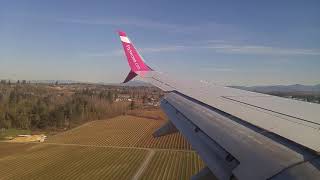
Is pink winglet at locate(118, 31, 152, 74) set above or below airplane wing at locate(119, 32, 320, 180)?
above

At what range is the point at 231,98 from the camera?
625 cm

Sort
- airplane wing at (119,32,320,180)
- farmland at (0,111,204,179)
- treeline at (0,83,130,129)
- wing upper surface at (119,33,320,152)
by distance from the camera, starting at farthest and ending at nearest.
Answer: treeline at (0,83,130,129) → farmland at (0,111,204,179) → wing upper surface at (119,33,320,152) → airplane wing at (119,32,320,180)

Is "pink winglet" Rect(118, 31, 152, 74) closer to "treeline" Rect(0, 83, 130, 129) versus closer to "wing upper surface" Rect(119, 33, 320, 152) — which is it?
"wing upper surface" Rect(119, 33, 320, 152)

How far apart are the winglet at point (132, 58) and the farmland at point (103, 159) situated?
8.30 m

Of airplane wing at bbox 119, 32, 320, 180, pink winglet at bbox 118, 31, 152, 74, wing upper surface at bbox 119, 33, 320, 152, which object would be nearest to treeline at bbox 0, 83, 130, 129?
pink winglet at bbox 118, 31, 152, 74

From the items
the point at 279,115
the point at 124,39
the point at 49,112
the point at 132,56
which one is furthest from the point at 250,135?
the point at 49,112

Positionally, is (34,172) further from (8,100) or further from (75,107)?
(8,100)

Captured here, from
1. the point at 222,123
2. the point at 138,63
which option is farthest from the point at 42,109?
the point at 222,123

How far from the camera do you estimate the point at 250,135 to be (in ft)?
11.1

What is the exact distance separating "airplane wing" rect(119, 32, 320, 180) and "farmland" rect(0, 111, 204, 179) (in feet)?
41.9

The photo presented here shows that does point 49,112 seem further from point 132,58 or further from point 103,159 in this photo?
point 132,58

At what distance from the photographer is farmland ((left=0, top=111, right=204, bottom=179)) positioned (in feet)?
87.1

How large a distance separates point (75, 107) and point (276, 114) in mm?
88515

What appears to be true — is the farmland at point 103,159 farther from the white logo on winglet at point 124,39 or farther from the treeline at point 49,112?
the treeline at point 49,112
